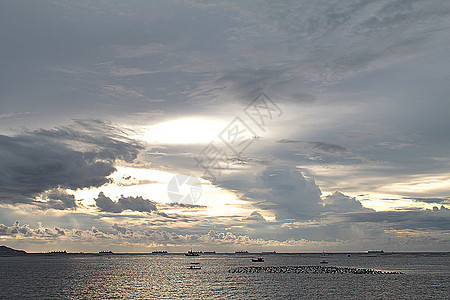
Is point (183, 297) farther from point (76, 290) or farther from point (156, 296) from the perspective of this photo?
point (76, 290)

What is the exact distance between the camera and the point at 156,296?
10394cm

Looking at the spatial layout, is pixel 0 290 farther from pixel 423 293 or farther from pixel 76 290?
pixel 423 293

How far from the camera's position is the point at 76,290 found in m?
120

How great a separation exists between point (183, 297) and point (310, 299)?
33380 mm

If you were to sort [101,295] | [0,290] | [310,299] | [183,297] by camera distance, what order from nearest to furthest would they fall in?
[310,299], [183,297], [101,295], [0,290]

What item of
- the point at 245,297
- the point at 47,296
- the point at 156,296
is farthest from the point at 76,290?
the point at 245,297

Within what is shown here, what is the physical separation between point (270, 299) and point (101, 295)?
48.7 meters

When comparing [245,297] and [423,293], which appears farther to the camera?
[423,293]

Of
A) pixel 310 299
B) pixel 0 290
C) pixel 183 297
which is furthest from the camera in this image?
pixel 0 290

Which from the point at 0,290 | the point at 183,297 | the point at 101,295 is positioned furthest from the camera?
the point at 0,290

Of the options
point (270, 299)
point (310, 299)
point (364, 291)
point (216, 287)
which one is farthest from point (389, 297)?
point (216, 287)

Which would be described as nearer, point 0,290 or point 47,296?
point 47,296

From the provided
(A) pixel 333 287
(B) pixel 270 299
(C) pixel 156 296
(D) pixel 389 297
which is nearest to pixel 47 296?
(C) pixel 156 296

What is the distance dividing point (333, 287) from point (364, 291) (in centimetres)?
1197
